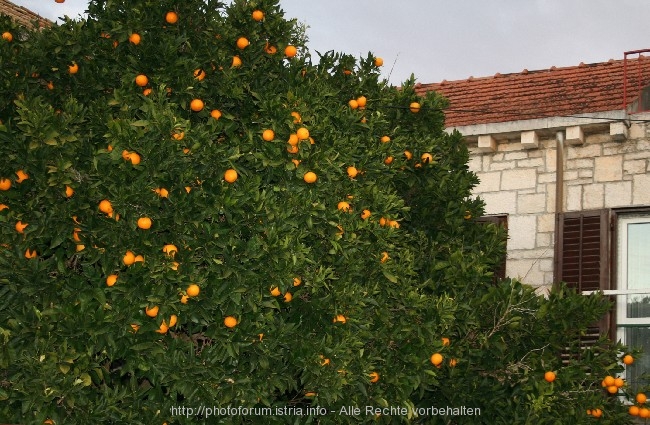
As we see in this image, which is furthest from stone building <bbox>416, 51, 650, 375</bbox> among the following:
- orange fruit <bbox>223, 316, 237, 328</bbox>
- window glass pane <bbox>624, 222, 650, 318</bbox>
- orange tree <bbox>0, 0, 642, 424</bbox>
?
orange fruit <bbox>223, 316, 237, 328</bbox>

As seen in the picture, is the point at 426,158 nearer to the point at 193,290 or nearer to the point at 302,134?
the point at 302,134

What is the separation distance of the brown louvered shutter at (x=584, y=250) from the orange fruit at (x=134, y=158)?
21.9 ft

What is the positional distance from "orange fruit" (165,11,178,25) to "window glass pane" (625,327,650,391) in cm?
664

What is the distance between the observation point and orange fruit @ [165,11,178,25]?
888 centimetres

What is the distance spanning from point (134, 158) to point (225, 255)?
98 cm

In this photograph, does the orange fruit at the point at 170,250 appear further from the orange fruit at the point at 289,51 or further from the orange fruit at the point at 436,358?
the orange fruit at the point at 436,358

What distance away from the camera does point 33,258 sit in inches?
315

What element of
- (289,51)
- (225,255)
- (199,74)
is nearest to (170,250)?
(225,255)

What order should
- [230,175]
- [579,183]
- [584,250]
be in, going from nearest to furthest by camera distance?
[230,175] → [584,250] → [579,183]

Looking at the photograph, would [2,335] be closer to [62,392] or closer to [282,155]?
[62,392]

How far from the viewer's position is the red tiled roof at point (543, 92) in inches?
545

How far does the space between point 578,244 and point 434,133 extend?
2900 mm

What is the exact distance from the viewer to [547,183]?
44.4 feet

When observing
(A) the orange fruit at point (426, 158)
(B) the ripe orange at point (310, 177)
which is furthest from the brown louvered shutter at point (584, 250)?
(B) the ripe orange at point (310, 177)
